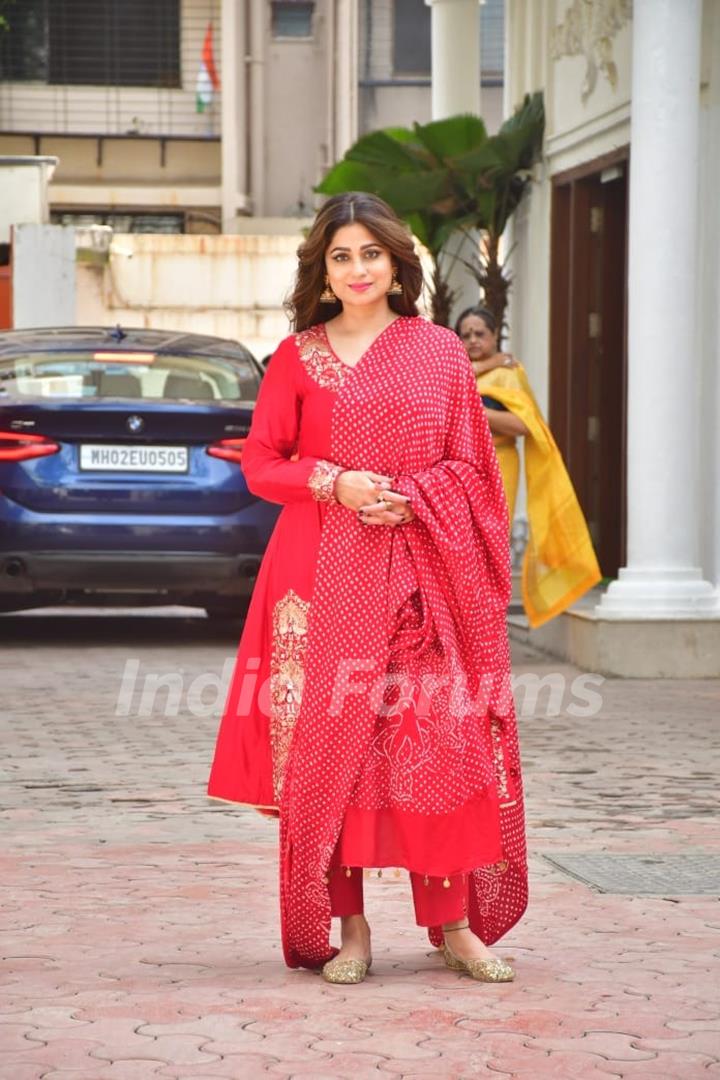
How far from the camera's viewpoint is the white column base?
38.3ft

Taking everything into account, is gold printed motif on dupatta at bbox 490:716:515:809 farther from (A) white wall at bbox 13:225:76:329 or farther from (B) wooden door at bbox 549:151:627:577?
(A) white wall at bbox 13:225:76:329

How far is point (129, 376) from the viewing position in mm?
13195

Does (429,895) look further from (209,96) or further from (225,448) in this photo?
(209,96)

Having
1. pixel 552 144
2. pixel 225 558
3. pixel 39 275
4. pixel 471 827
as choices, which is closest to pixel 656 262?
pixel 225 558

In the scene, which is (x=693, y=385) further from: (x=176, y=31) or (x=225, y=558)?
(x=176, y=31)

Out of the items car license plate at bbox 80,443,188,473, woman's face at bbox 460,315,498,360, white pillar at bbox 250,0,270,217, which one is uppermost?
white pillar at bbox 250,0,270,217

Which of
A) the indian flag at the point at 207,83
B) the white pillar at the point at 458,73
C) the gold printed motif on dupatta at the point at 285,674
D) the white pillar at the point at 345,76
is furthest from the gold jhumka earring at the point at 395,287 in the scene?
the indian flag at the point at 207,83

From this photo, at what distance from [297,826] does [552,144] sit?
10856 mm

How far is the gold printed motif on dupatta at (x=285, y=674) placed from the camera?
17.2 ft

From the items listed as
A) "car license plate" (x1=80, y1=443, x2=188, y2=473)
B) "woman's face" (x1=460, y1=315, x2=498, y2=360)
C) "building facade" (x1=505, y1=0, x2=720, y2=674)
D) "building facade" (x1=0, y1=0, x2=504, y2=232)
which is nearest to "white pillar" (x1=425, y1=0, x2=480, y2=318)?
"building facade" (x1=505, y1=0, x2=720, y2=674)

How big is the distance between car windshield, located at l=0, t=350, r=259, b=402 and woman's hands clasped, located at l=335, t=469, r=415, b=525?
7.72 metres

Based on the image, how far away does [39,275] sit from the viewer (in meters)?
28.0

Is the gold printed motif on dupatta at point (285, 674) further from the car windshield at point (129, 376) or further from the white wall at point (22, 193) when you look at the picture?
the white wall at point (22, 193)

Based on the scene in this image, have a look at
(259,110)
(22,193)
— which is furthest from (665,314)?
(259,110)
